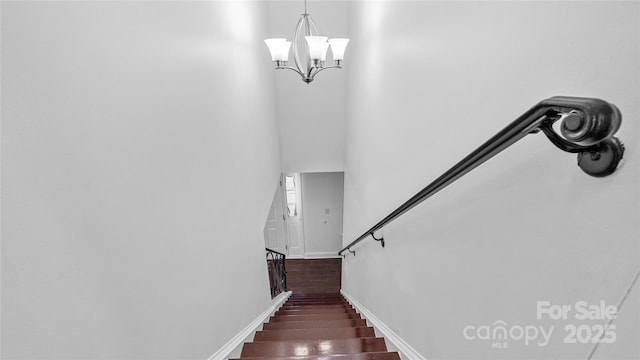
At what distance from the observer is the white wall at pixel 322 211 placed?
24.1 ft

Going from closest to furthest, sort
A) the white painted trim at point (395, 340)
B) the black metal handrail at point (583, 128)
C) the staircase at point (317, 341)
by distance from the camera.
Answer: the black metal handrail at point (583, 128)
the white painted trim at point (395, 340)
the staircase at point (317, 341)

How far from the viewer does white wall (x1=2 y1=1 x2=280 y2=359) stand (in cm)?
73

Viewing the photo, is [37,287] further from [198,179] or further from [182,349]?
[198,179]

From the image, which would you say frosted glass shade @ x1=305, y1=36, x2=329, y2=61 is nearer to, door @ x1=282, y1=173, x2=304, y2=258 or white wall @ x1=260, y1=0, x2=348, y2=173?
white wall @ x1=260, y1=0, x2=348, y2=173

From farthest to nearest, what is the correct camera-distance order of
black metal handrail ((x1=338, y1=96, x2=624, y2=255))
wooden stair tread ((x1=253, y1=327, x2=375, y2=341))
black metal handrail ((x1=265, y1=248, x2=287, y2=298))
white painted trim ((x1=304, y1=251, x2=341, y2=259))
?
white painted trim ((x1=304, y1=251, x2=341, y2=259))
black metal handrail ((x1=265, y1=248, x2=287, y2=298))
wooden stair tread ((x1=253, y1=327, x2=375, y2=341))
black metal handrail ((x1=338, y1=96, x2=624, y2=255))

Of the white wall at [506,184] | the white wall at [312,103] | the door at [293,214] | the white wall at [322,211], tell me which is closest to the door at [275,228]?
the door at [293,214]

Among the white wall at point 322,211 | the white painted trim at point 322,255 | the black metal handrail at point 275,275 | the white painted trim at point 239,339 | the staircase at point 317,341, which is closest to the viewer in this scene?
the white painted trim at point 239,339

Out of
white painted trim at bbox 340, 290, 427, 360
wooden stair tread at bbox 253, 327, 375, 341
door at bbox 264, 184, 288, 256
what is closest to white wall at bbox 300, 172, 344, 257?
door at bbox 264, 184, 288, 256

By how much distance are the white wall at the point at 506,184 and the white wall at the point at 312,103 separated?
3100mm

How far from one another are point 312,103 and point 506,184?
4.74 meters

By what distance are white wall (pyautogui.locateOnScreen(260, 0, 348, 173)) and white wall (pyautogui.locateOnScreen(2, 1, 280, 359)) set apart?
3.02 meters

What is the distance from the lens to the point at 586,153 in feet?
2.15

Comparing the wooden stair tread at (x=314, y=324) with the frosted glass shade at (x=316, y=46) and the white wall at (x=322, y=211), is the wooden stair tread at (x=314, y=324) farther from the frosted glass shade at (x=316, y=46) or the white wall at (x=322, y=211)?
the white wall at (x=322, y=211)

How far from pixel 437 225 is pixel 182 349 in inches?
52.9
